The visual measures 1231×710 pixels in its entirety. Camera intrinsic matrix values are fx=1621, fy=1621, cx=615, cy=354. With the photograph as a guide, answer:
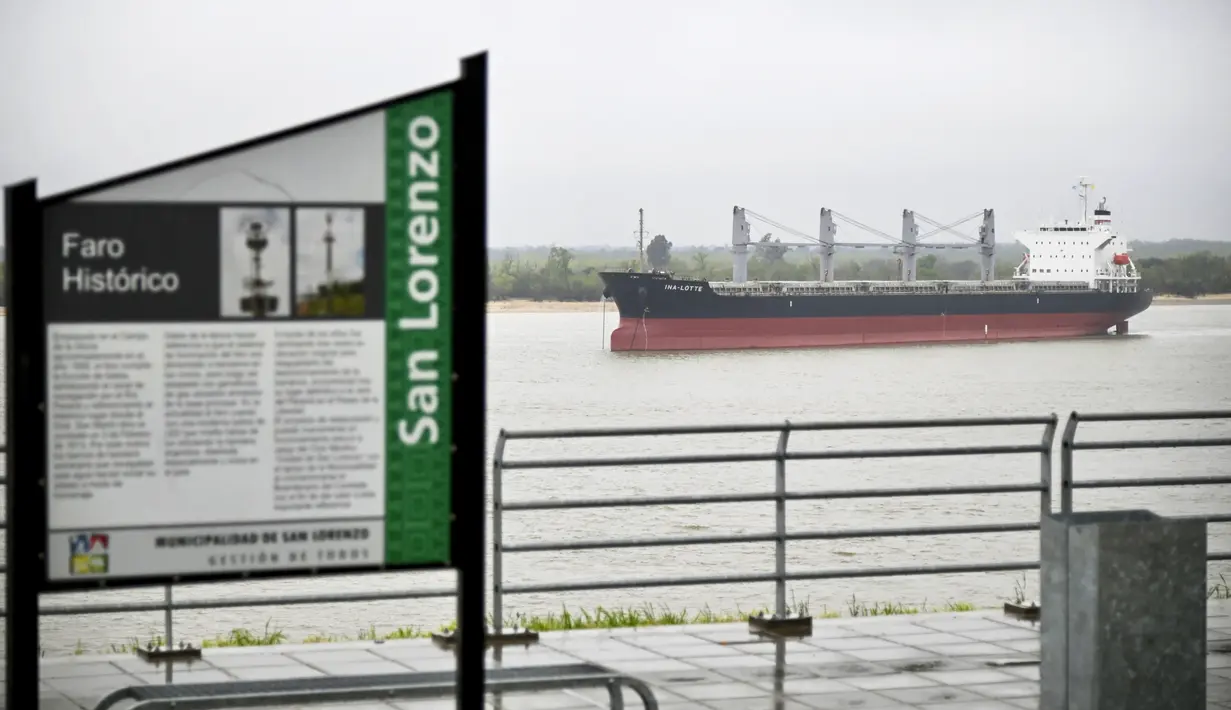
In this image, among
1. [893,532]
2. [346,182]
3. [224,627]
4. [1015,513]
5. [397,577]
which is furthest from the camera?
[1015,513]

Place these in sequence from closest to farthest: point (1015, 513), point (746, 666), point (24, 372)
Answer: point (24, 372) → point (746, 666) → point (1015, 513)

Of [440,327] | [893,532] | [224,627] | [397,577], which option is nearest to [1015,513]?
[397,577]

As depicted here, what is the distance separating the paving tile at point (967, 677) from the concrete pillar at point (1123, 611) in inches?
49.8

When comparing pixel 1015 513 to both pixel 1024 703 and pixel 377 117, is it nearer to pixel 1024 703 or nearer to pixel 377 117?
pixel 1024 703

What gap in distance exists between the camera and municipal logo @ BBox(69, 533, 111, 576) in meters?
3.80

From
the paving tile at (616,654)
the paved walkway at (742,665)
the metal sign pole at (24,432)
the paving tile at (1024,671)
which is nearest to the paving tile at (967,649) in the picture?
the paved walkway at (742,665)

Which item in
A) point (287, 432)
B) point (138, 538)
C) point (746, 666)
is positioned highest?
point (287, 432)

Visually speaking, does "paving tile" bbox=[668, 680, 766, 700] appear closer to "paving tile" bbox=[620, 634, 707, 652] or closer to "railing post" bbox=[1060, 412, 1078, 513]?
"paving tile" bbox=[620, 634, 707, 652]

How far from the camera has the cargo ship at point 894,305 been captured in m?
79.4

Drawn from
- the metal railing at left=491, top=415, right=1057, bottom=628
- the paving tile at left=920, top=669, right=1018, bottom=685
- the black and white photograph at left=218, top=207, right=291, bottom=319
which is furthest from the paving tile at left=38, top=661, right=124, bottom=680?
the paving tile at left=920, top=669, right=1018, bottom=685

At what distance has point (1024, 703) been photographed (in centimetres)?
607

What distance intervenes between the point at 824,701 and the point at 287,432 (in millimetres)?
2906

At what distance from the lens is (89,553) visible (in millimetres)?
3818

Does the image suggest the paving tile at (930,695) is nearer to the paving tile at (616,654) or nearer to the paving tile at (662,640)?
the paving tile at (616,654)
